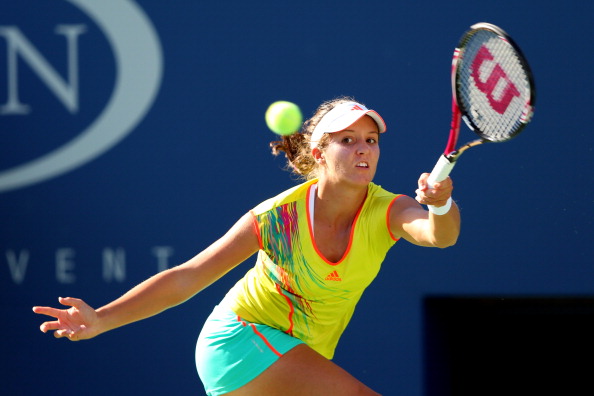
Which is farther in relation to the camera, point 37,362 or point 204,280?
point 37,362

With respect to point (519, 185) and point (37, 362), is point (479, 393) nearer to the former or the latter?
point (519, 185)

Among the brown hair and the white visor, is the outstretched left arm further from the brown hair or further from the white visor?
the brown hair

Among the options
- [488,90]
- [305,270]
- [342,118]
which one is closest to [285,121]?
[342,118]

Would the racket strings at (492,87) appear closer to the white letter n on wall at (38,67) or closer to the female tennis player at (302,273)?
the female tennis player at (302,273)

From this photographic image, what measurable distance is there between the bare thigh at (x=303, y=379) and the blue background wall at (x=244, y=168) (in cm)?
134

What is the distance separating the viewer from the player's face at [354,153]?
3270 millimetres

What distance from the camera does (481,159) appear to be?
4.46 metres

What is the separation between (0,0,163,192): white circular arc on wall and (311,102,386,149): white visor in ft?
4.84

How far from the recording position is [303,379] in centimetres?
319

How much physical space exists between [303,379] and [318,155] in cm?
74

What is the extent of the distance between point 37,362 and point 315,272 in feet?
6.55

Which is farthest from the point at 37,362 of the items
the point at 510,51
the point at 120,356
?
the point at 510,51

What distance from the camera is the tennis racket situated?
274 cm

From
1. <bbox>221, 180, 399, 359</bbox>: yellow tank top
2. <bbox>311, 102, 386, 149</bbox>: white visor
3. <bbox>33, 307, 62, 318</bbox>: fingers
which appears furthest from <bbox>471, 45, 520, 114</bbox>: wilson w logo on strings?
<bbox>33, 307, 62, 318</bbox>: fingers
